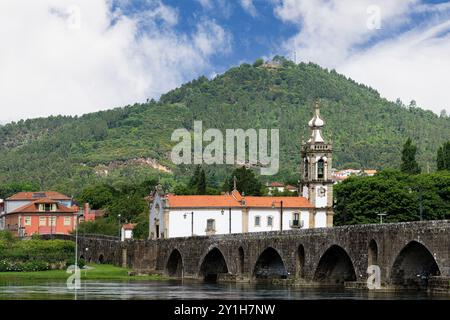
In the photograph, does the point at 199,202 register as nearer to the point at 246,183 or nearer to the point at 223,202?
the point at 223,202

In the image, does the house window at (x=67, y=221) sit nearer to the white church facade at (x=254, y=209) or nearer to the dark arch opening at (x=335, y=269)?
the white church facade at (x=254, y=209)

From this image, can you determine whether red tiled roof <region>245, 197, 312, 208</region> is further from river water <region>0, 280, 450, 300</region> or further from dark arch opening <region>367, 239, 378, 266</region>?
dark arch opening <region>367, 239, 378, 266</region>

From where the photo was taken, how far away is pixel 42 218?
162 m

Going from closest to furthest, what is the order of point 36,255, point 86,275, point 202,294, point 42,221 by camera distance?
point 202,294 < point 86,275 < point 36,255 < point 42,221

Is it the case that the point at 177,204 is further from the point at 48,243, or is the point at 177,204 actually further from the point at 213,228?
the point at 48,243

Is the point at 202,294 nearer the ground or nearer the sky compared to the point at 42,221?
nearer the ground

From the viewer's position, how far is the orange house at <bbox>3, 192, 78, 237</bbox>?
526 ft

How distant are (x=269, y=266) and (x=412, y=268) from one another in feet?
72.3

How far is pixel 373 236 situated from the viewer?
70000 mm

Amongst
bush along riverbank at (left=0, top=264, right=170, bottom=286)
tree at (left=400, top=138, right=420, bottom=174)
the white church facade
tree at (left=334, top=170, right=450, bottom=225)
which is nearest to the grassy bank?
bush along riverbank at (left=0, top=264, right=170, bottom=286)

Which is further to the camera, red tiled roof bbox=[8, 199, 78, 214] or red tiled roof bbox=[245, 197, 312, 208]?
red tiled roof bbox=[8, 199, 78, 214]

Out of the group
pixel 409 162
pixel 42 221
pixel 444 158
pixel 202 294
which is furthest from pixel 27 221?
pixel 202 294

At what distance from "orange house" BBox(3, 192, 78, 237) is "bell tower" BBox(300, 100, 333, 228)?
4644 cm

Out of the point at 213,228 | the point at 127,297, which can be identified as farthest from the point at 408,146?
the point at 127,297
